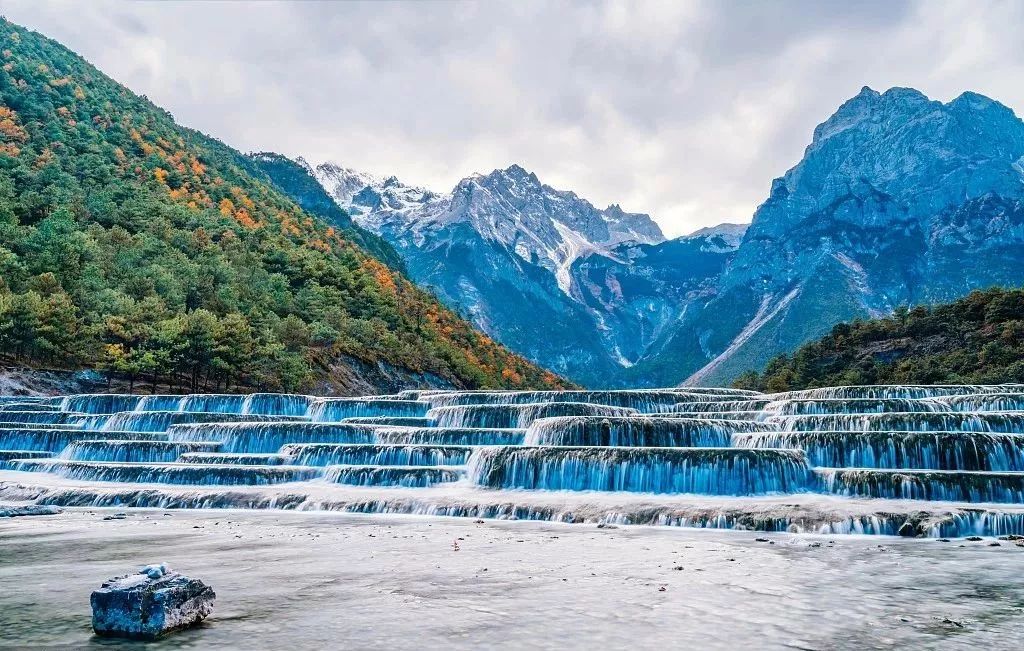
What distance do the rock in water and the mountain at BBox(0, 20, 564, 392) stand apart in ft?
199

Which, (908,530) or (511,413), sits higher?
(511,413)

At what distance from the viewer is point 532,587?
12266mm

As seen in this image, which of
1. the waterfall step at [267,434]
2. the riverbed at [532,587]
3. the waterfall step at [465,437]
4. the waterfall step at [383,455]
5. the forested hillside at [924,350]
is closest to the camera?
the riverbed at [532,587]

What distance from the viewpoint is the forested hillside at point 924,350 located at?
8294 centimetres

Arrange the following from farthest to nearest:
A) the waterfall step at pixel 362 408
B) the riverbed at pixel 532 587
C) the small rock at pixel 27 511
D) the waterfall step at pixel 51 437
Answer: the waterfall step at pixel 362 408 < the waterfall step at pixel 51 437 < the small rock at pixel 27 511 < the riverbed at pixel 532 587

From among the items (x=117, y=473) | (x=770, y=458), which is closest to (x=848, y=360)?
(x=770, y=458)

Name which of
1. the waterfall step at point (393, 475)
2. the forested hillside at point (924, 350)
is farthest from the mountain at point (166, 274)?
the forested hillside at point (924, 350)

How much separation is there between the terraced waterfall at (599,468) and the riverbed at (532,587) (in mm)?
3439

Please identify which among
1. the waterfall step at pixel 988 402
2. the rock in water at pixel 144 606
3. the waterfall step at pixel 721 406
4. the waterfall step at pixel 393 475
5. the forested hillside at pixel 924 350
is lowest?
the rock in water at pixel 144 606

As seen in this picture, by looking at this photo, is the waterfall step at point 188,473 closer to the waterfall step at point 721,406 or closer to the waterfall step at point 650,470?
the waterfall step at point 650,470

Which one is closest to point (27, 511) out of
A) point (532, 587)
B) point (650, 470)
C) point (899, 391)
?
point (532, 587)

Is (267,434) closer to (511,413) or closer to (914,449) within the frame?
Answer: (511,413)

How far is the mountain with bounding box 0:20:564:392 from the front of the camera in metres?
69.0

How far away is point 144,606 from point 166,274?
82.9m
